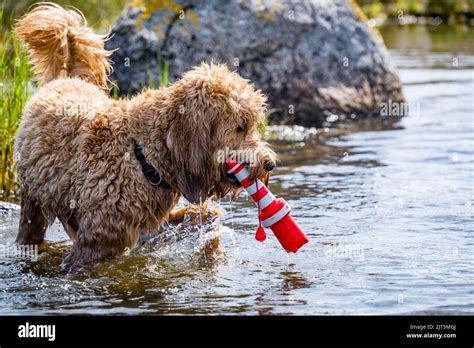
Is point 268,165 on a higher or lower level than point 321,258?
higher

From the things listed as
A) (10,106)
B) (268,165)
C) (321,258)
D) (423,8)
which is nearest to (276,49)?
(10,106)

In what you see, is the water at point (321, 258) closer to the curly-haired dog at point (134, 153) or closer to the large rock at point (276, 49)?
the curly-haired dog at point (134, 153)

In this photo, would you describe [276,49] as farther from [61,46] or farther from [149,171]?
[149,171]

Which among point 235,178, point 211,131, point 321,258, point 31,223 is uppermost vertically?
point 211,131

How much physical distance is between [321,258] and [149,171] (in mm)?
1666

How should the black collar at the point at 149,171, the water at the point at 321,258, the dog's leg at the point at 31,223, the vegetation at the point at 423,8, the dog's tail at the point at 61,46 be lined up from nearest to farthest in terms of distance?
the water at the point at 321,258, the black collar at the point at 149,171, the dog's leg at the point at 31,223, the dog's tail at the point at 61,46, the vegetation at the point at 423,8

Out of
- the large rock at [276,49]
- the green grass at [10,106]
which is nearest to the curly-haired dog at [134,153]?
the green grass at [10,106]

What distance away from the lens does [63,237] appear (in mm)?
7988

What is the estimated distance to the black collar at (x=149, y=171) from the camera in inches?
251

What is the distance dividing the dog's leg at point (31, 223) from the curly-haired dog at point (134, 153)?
1.16ft

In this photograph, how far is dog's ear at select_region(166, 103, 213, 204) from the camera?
20.4 feet

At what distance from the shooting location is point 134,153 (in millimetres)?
6449
